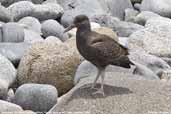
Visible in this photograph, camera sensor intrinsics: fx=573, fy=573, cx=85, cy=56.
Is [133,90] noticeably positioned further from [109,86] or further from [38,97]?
[38,97]

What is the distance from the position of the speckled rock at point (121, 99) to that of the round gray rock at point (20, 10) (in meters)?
7.17

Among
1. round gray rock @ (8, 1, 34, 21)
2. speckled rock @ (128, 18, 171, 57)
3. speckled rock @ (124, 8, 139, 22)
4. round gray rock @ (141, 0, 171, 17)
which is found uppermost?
speckled rock @ (128, 18, 171, 57)

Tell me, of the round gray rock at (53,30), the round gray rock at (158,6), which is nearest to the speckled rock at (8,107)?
the round gray rock at (53,30)

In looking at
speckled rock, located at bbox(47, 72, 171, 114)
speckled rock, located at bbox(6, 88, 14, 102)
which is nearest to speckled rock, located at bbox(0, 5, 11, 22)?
speckled rock, located at bbox(6, 88, 14, 102)

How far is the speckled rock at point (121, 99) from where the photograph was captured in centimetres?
646

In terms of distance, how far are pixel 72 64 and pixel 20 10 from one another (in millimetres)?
5388

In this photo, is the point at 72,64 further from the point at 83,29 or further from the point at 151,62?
the point at 83,29

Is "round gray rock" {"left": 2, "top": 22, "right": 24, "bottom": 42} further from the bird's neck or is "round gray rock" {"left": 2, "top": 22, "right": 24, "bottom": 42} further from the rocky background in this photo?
the bird's neck

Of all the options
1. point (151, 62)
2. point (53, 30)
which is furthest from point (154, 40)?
point (53, 30)

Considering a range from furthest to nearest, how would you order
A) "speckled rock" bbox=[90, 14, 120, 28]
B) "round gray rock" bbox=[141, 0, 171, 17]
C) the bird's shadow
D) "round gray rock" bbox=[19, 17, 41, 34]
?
"round gray rock" bbox=[141, 0, 171, 17] < "speckled rock" bbox=[90, 14, 120, 28] < "round gray rock" bbox=[19, 17, 41, 34] < the bird's shadow

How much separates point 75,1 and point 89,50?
9.59 m

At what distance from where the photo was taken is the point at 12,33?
11.9 metres

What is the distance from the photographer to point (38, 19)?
48.0 ft

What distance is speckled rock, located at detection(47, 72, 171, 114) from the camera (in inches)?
254
